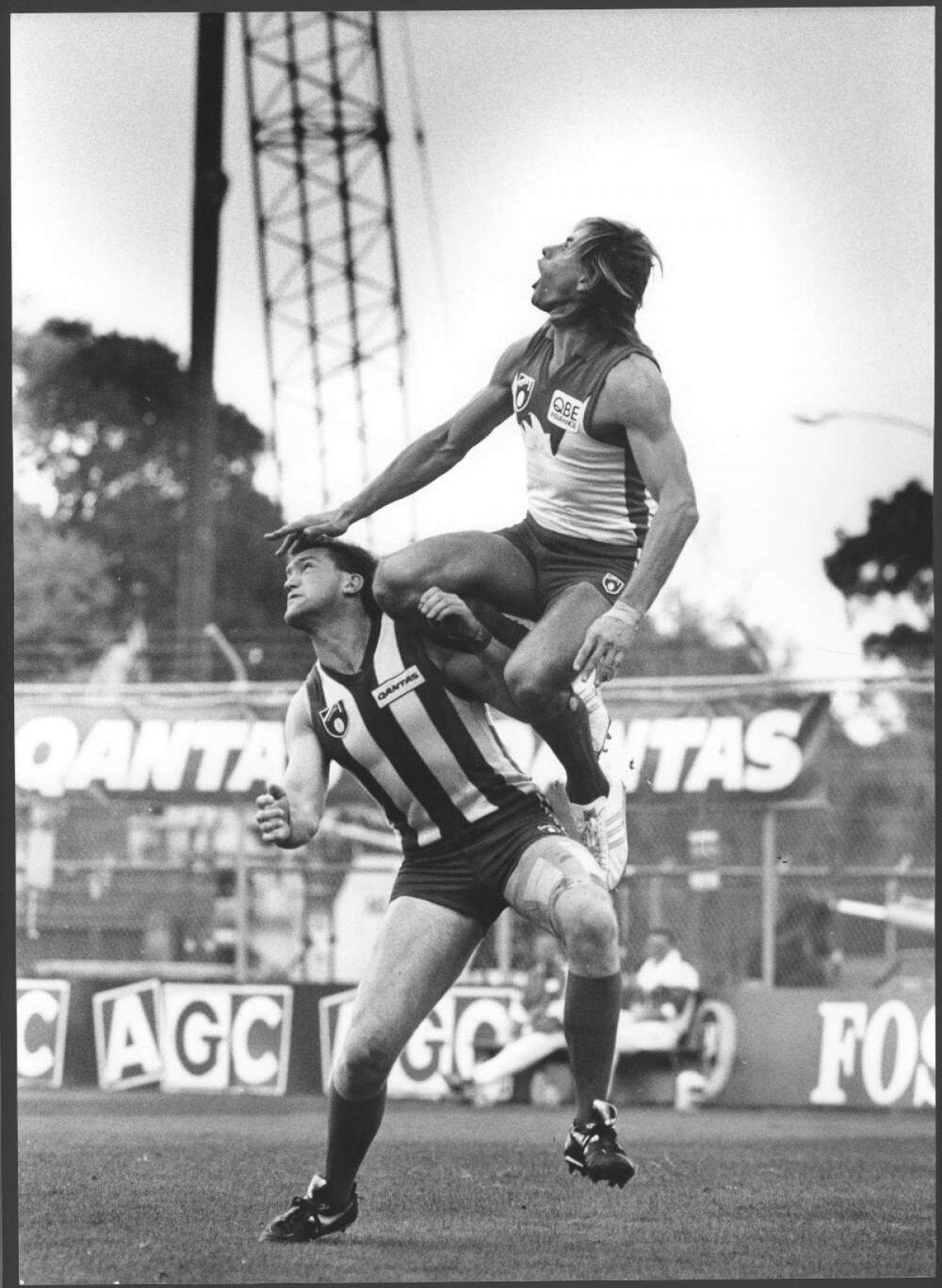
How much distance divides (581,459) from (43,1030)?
28.6ft

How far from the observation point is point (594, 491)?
6.01 meters

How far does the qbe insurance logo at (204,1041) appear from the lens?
1312 cm

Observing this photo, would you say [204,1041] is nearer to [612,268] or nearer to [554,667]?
[554,667]

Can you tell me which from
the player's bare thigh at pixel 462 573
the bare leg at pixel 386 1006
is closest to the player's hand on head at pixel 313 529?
the player's bare thigh at pixel 462 573

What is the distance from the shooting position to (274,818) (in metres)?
5.66

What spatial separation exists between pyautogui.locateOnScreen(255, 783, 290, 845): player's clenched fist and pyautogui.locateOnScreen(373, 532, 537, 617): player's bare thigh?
0.71m

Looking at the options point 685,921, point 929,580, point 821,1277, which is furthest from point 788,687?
point 821,1277

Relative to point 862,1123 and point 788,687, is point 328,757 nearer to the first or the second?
point 862,1123

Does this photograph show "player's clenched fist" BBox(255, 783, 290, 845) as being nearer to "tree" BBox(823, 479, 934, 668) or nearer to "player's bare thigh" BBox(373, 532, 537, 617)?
"player's bare thigh" BBox(373, 532, 537, 617)

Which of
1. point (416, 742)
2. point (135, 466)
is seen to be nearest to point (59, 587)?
point (135, 466)

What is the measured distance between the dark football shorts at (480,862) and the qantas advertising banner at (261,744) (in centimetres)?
740

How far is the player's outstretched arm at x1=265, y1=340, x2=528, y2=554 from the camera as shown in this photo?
20.5ft

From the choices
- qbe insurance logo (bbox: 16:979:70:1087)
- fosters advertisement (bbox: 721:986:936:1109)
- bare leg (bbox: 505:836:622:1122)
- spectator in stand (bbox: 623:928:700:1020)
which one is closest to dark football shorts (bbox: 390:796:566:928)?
bare leg (bbox: 505:836:622:1122)

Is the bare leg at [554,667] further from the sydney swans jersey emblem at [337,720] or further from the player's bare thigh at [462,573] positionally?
the sydney swans jersey emblem at [337,720]
